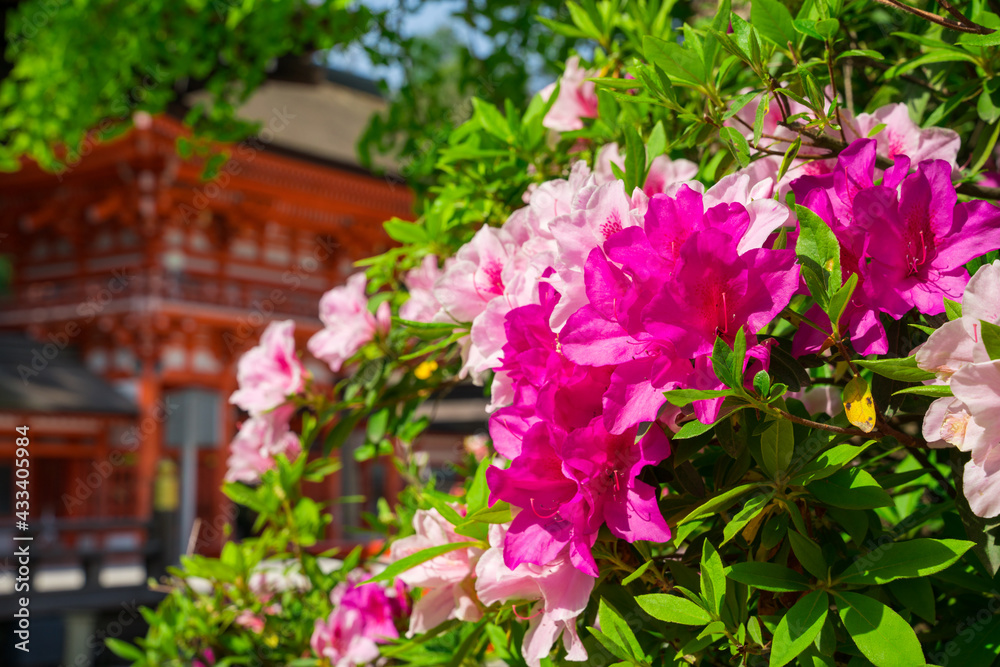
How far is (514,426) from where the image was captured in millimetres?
532

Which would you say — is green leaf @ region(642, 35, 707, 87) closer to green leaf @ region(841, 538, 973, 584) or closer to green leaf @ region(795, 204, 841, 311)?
green leaf @ region(795, 204, 841, 311)

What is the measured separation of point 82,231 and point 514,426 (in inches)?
367

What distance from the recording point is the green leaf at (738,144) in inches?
21.8

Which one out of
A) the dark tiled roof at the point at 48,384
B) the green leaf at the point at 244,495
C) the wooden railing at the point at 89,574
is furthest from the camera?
the dark tiled roof at the point at 48,384

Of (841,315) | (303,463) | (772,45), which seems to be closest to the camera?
(841,315)

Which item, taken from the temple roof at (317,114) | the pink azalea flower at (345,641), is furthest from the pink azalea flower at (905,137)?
the temple roof at (317,114)

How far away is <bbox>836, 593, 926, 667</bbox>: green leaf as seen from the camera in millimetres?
447

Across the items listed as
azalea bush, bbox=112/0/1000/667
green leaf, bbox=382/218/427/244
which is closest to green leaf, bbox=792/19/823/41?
azalea bush, bbox=112/0/1000/667

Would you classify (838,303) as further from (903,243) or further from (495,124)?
(495,124)

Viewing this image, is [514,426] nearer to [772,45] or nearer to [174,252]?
[772,45]

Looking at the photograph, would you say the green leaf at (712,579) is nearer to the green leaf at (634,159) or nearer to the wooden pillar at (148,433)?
the green leaf at (634,159)

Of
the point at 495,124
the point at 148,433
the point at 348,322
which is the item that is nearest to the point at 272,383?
the point at 348,322

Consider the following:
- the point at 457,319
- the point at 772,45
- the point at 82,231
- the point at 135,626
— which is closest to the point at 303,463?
the point at 457,319

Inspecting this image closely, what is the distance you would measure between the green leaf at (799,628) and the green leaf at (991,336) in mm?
174
